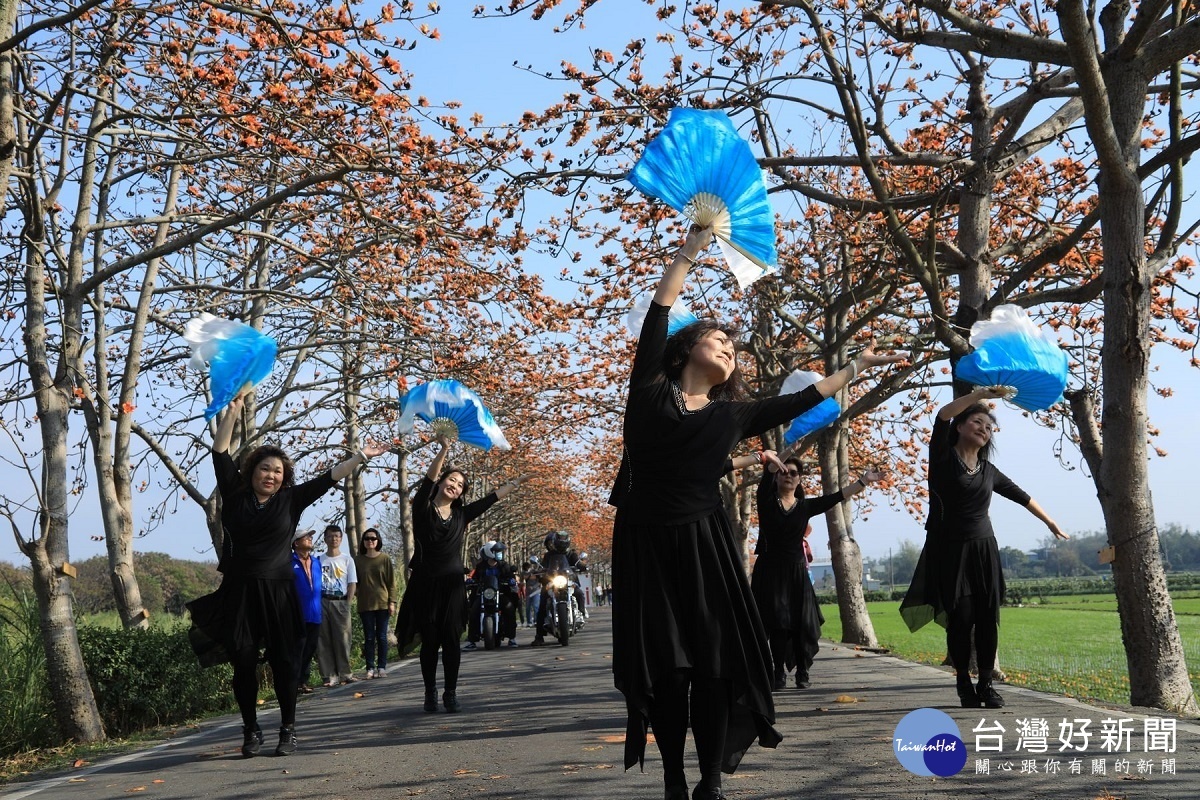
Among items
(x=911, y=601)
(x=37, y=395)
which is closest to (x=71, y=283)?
(x=37, y=395)

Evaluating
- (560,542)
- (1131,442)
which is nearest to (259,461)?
(1131,442)

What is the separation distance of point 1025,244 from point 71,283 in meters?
9.74

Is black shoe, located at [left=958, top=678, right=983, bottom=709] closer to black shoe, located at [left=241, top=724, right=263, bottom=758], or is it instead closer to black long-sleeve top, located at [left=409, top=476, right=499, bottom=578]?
black long-sleeve top, located at [left=409, top=476, right=499, bottom=578]

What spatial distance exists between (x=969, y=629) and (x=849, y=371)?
3502 millimetres

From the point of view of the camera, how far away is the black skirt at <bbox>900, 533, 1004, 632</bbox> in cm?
751

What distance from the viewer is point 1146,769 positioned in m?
5.10

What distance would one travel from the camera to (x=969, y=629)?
7586mm

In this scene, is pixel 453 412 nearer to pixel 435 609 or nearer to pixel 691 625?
pixel 435 609

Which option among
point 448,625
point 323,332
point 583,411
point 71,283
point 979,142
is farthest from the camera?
point 583,411

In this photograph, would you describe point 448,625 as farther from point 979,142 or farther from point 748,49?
point 979,142

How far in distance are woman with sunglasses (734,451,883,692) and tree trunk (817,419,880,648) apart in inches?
303

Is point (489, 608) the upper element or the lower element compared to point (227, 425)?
lower

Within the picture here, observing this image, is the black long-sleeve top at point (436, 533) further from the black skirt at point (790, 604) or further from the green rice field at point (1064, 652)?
the green rice field at point (1064, 652)

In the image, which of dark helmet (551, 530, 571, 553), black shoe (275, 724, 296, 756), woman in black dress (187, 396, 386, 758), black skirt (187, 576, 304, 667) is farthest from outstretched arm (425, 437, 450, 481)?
dark helmet (551, 530, 571, 553)
